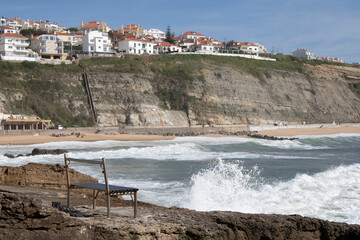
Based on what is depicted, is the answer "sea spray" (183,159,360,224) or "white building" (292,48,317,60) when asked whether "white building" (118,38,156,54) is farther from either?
"sea spray" (183,159,360,224)

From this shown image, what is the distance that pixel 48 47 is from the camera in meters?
60.6

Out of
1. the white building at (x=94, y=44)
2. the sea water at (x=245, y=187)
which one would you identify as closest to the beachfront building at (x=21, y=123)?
the sea water at (x=245, y=187)

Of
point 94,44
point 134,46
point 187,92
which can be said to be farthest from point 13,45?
point 187,92

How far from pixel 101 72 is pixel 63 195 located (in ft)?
152

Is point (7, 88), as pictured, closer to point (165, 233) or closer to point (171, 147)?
point (171, 147)

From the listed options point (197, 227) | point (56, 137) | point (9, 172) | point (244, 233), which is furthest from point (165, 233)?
point (56, 137)

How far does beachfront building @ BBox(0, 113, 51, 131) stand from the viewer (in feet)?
132

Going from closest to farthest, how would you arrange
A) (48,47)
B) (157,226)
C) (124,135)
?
(157,226) < (124,135) < (48,47)

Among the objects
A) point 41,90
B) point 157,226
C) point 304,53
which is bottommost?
point 157,226

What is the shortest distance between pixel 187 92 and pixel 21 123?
2304 cm

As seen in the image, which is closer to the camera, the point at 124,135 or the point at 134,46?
→ the point at 124,135

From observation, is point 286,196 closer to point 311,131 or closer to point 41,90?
point 41,90

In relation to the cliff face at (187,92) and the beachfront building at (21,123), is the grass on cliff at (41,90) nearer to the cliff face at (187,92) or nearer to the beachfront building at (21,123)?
the cliff face at (187,92)

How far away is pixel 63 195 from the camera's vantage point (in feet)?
29.5
